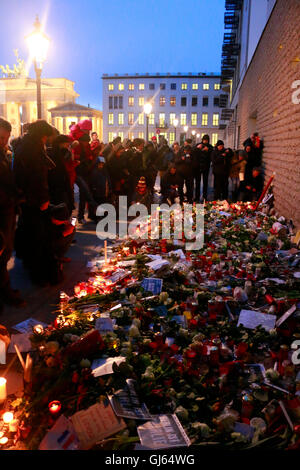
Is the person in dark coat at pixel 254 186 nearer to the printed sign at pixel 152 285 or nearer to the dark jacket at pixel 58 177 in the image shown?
the dark jacket at pixel 58 177

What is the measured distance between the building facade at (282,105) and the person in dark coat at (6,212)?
201 inches

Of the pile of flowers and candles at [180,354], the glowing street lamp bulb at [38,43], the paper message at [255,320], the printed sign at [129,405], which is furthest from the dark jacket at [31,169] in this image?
the glowing street lamp bulb at [38,43]

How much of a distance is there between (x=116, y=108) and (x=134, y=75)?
7768 mm

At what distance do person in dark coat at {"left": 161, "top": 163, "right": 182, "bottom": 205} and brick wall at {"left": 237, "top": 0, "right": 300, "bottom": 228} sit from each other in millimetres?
2959

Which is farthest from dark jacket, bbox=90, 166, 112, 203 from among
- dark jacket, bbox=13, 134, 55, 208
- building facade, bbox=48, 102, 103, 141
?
building facade, bbox=48, 102, 103, 141

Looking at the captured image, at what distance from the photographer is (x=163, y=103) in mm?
86625

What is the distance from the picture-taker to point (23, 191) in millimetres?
5570

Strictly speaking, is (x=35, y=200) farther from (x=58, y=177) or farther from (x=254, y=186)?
(x=254, y=186)

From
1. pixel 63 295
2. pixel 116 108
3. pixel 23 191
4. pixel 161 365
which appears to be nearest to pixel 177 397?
pixel 161 365

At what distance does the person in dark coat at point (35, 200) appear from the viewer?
5.54 m

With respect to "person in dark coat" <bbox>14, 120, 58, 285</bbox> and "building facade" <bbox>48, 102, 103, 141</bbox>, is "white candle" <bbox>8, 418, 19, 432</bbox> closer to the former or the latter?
"person in dark coat" <bbox>14, 120, 58, 285</bbox>

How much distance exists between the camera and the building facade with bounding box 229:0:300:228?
7938 mm
